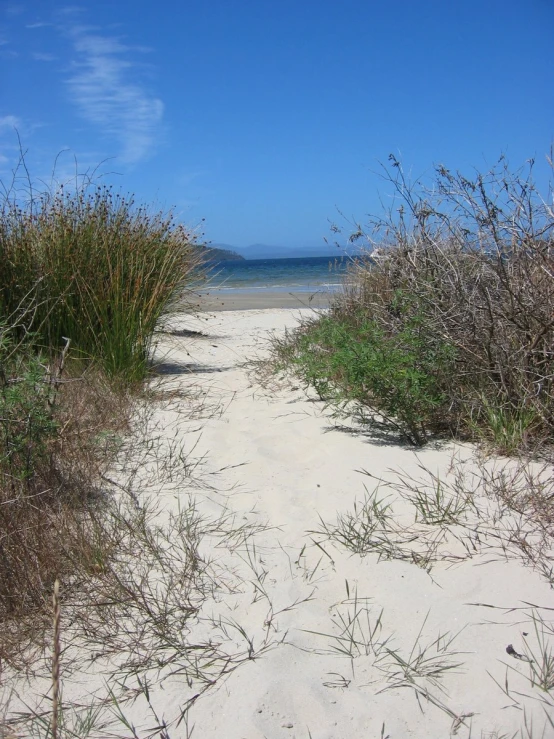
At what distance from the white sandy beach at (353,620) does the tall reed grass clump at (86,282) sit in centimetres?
192

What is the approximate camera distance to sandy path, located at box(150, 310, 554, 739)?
180 centimetres

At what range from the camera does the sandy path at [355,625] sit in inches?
70.7

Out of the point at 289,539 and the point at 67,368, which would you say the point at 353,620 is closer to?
the point at 289,539

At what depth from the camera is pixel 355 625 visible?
218cm

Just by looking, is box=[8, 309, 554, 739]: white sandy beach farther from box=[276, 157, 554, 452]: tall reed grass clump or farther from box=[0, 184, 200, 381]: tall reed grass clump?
box=[0, 184, 200, 381]: tall reed grass clump

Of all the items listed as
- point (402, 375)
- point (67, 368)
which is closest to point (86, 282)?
point (67, 368)

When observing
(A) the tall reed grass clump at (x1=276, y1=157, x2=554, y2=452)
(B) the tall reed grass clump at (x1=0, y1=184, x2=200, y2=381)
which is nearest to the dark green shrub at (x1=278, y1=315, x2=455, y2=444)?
(A) the tall reed grass clump at (x1=276, y1=157, x2=554, y2=452)

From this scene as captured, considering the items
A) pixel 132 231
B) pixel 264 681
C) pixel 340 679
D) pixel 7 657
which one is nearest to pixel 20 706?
pixel 7 657

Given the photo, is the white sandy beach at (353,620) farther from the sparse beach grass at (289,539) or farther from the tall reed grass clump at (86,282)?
the tall reed grass clump at (86,282)

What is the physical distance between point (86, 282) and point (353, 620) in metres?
4.00

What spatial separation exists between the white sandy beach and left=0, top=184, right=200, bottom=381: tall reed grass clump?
75.4 inches

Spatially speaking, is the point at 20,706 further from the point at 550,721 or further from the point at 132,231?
the point at 132,231

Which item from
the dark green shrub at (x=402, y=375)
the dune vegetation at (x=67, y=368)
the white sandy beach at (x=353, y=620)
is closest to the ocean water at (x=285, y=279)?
the dune vegetation at (x=67, y=368)

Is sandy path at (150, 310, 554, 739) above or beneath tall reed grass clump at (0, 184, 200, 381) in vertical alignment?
beneath
